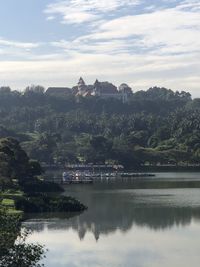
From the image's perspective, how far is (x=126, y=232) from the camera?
50.4 meters

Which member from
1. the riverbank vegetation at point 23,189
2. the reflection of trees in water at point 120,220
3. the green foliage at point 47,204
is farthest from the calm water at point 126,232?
the riverbank vegetation at point 23,189

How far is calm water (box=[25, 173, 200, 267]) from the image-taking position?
39625 mm

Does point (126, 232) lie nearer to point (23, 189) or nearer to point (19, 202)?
point (19, 202)

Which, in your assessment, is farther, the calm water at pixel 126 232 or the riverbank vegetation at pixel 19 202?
the calm water at pixel 126 232

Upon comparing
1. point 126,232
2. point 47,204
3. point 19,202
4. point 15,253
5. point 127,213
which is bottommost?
point 126,232

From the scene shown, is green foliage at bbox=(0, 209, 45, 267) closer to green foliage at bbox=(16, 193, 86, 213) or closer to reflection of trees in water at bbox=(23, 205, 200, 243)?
reflection of trees in water at bbox=(23, 205, 200, 243)

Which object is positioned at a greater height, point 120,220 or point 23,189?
point 23,189

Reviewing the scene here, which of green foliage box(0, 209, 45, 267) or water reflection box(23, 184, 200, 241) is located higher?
green foliage box(0, 209, 45, 267)

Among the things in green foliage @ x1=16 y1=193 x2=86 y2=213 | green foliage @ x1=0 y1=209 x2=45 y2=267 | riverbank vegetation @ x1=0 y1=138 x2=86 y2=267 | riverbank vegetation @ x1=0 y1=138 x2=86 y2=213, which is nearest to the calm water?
green foliage @ x1=16 y1=193 x2=86 y2=213

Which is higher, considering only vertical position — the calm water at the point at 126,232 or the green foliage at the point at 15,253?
the green foliage at the point at 15,253

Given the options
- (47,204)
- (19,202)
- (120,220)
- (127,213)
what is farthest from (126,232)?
(19,202)

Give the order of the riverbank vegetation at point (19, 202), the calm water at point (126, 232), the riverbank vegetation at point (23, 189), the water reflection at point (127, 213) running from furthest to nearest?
the riverbank vegetation at point (23, 189), the water reflection at point (127, 213), the calm water at point (126, 232), the riverbank vegetation at point (19, 202)

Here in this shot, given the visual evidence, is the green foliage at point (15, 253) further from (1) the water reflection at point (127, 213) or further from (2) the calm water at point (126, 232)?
(1) the water reflection at point (127, 213)

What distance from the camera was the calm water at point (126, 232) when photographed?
39625 mm
